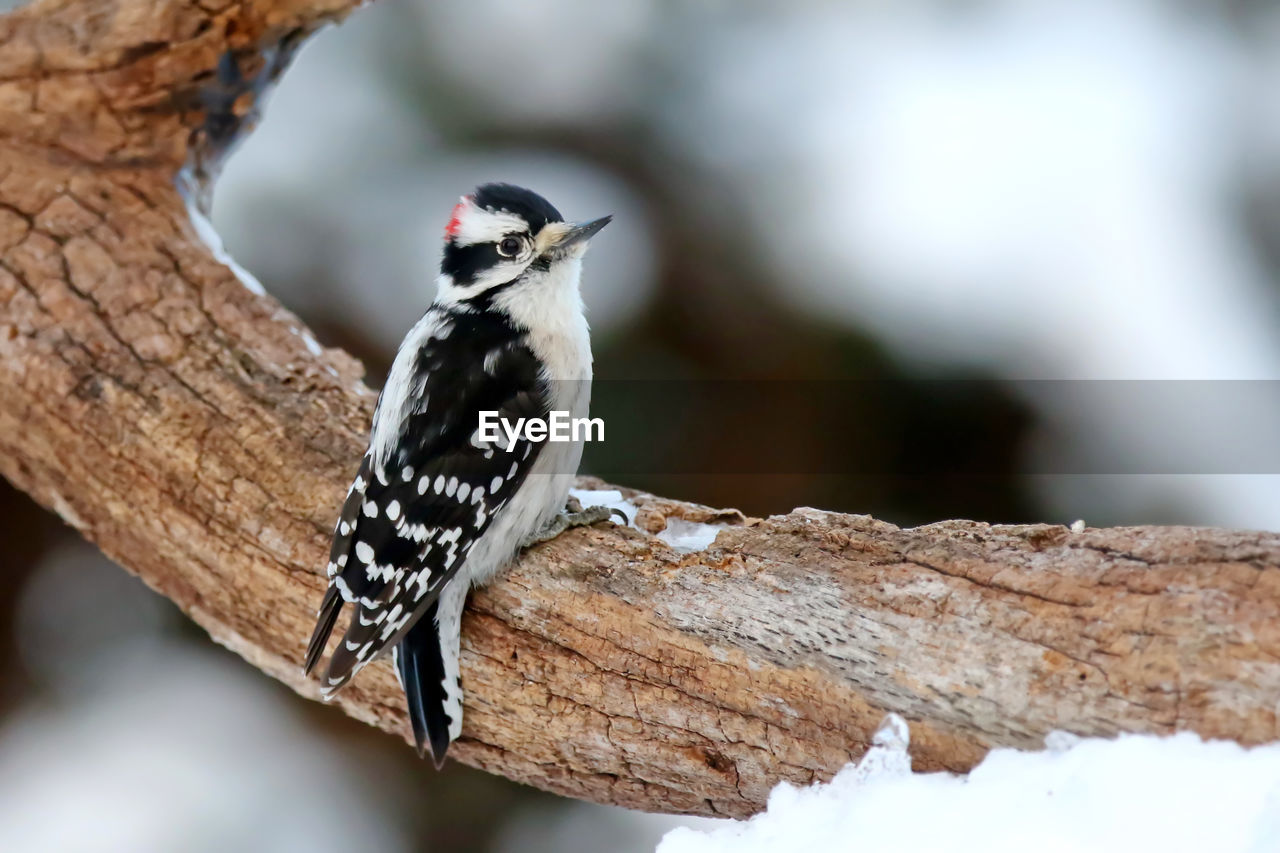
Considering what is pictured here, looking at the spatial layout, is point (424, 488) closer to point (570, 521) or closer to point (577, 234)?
point (570, 521)

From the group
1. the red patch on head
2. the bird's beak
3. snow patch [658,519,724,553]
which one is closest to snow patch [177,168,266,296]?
the red patch on head

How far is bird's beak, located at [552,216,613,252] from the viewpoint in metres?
3.05

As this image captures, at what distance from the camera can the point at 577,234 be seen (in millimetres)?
3061

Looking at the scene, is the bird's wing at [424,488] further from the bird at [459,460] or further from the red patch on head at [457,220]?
the red patch on head at [457,220]

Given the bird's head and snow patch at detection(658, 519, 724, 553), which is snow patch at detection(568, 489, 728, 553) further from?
the bird's head

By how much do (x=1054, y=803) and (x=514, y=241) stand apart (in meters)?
1.98

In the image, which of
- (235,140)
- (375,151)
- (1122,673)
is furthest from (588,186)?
(1122,673)

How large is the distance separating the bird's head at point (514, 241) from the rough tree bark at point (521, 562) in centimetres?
55

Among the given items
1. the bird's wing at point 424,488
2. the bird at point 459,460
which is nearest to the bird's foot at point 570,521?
the bird at point 459,460

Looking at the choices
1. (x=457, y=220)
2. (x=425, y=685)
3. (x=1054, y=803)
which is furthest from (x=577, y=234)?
(x=1054, y=803)

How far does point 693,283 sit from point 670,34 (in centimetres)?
131

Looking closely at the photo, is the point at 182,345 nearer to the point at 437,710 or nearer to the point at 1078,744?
the point at 437,710

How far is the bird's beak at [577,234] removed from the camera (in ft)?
10.0

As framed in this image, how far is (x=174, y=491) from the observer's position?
3055mm
